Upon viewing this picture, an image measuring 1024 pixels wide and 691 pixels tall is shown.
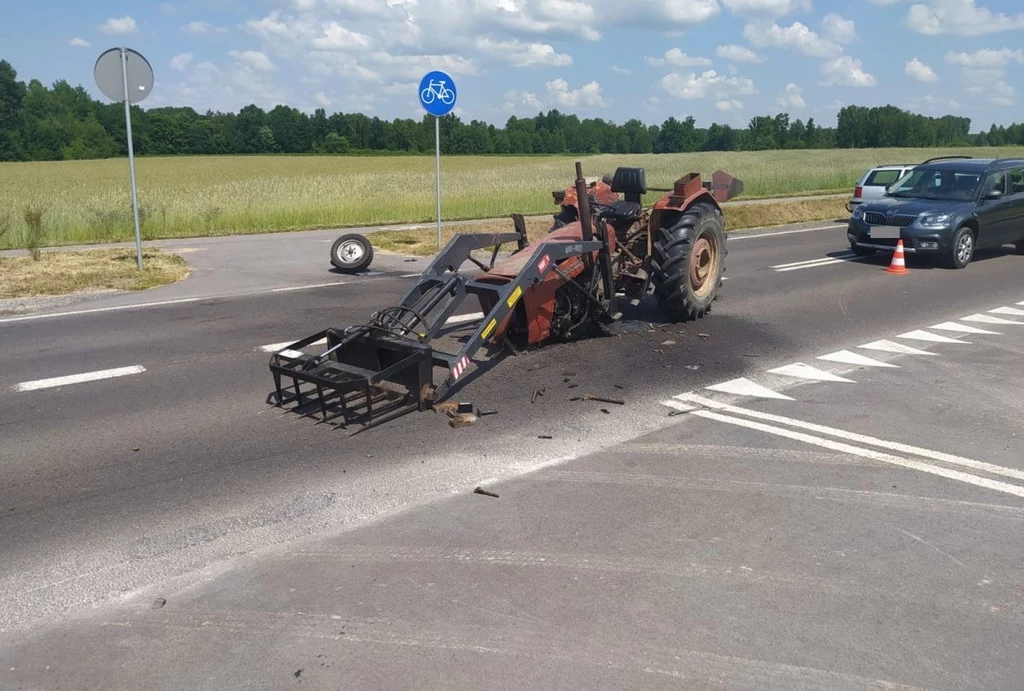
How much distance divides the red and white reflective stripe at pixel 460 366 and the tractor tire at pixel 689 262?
11.0ft

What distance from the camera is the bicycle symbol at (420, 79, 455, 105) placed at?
1544 cm

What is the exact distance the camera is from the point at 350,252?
13.9 meters

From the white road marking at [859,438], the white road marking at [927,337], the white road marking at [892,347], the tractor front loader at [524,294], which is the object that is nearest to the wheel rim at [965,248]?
the white road marking at [927,337]

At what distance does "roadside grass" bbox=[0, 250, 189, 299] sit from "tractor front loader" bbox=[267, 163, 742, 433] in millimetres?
5441

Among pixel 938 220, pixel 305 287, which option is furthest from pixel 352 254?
pixel 938 220

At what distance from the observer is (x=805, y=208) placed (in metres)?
24.6

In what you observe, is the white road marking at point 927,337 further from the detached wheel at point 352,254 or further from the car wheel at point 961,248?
the detached wheel at point 352,254

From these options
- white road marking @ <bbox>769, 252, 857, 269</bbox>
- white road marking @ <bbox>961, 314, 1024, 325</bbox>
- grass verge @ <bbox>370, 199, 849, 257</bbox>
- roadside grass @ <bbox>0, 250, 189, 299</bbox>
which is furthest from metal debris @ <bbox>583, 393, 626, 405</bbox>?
grass verge @ <bbox>370, 199, 849, 257</bbox>

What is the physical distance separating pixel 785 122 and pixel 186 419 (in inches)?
4796

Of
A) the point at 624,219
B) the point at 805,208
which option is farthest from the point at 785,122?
the point at 624,219

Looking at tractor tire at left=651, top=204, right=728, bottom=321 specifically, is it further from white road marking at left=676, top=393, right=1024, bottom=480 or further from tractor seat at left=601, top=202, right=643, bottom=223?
white road marking at left=676, top=393, right=1024, bottom=480

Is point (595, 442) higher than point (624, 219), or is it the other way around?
point (624, 219)

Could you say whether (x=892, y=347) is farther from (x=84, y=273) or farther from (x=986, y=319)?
(x=84, y=273)

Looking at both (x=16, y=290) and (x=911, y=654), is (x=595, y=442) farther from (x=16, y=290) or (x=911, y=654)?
(x=16, y=290)
